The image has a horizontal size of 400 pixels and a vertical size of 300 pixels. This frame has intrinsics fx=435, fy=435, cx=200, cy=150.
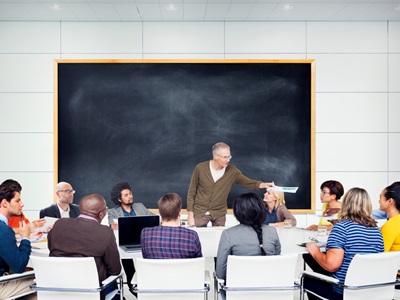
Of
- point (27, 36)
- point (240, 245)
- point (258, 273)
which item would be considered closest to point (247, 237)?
point (240, 245)

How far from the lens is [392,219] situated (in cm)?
321

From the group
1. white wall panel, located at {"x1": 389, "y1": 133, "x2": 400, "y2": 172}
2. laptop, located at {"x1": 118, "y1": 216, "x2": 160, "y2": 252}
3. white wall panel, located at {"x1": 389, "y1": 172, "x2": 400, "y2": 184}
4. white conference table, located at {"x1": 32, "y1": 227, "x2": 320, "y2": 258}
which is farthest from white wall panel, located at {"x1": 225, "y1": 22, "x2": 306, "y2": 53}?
laptop, located at {"x1": 118, "y1": 216, "x2": 160, "y2": 252}

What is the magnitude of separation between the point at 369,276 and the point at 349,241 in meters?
0.24

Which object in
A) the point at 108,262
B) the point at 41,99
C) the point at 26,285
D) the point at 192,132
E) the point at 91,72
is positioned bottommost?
the point at 26,285

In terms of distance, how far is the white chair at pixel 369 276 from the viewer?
262cm

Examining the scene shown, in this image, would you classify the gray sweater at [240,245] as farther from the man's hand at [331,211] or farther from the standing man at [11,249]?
the man's hand at [331,211]

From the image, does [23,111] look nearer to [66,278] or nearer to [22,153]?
[22,153]

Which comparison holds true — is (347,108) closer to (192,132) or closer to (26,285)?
(192,132)

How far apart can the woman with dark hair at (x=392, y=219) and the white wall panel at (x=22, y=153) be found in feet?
14.4

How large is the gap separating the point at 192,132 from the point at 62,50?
83.1 inches

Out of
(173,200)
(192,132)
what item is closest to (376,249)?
(173,200)

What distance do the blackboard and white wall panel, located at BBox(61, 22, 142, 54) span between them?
21 cm

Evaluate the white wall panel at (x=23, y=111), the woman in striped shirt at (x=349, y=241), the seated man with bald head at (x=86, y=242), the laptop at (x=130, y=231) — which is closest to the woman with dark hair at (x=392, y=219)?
the woman in striped shirt at (x=349, y=241)

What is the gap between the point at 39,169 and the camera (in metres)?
5.97
